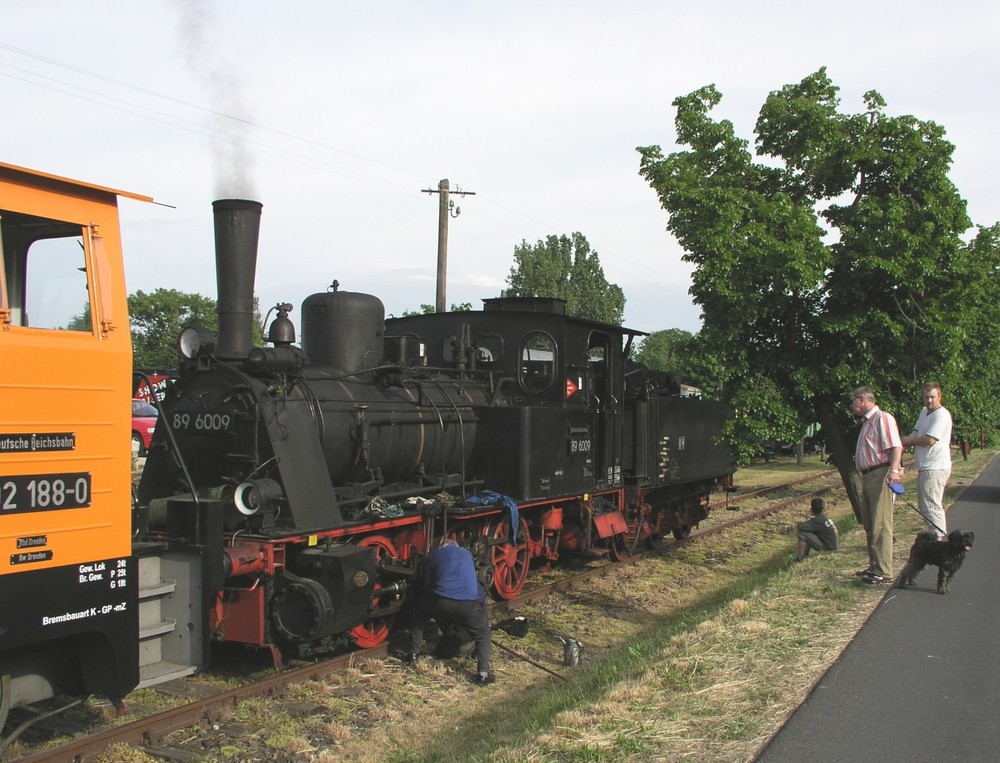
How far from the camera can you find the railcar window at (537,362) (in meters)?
9.83

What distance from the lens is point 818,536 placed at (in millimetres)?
10234

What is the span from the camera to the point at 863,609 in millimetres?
6641

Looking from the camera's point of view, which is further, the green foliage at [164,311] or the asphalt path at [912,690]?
the green foliage at [164,311]

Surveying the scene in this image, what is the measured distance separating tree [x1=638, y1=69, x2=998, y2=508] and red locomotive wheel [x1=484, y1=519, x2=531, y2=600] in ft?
12.1

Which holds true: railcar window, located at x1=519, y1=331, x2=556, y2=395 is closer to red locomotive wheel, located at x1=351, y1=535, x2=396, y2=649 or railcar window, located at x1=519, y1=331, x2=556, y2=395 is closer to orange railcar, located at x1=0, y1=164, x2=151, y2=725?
red locomotive wheel, located at x1=351, y1=535, x2=396, y2=649

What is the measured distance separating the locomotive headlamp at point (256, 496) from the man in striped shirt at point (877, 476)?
185 inches

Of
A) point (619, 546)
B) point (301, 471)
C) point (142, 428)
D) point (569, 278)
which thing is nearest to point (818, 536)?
point (619, 546)

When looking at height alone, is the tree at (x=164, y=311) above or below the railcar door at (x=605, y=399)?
above

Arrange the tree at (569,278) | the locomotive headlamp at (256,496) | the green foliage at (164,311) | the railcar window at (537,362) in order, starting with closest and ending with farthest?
1. the locomotive headlamp at (256,496)
2. the railcar window at (537,362)
3. the tree at (569,278)
4. the green foliage at (164,311)

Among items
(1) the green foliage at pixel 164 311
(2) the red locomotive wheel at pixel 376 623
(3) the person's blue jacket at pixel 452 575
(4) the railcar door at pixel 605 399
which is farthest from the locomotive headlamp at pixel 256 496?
(1) the green foliage at pixel 164 311

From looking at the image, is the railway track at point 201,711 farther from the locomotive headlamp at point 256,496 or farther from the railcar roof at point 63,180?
the railcar roof at point 63,180

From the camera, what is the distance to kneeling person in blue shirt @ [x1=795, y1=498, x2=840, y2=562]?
10102 mm

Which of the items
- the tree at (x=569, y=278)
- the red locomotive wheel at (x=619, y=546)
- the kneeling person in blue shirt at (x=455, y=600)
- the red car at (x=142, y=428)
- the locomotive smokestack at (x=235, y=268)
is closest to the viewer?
the locomotive smokestack at (x=235, y=268)

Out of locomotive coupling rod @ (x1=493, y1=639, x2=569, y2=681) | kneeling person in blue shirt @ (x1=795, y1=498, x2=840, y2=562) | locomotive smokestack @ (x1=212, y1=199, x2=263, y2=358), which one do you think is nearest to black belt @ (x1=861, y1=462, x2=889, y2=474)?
kneeling person in blue shirt @ (x1=795, y1=498, x2=840, y2=562)
